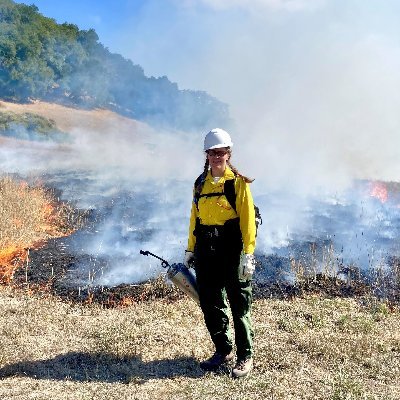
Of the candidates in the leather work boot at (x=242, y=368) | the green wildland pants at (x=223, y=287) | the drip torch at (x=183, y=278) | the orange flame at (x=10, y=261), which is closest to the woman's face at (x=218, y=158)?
the green wildland pants at (x=223, y=287)

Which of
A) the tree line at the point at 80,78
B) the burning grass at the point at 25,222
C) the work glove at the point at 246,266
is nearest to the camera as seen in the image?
the work glove at the point at 246,266

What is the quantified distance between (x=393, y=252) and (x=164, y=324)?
707 centimetres

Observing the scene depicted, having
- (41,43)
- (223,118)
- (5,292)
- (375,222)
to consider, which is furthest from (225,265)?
(223,118)

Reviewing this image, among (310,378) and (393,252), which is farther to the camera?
(393,252)

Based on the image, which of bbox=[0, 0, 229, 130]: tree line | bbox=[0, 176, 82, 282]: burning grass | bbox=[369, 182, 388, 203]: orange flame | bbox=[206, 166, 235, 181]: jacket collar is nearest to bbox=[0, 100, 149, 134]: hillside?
bbox=[0, 0, 229, 130]: tree line

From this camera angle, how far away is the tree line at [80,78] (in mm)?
36812

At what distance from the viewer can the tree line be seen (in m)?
36.8

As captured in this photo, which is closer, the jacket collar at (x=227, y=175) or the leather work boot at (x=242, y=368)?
the jacket collar at (x=227, y=175)

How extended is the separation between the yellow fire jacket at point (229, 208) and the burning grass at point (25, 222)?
4.94 metres

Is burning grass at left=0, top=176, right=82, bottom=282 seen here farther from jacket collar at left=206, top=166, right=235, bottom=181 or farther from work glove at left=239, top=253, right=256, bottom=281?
work glove at left=239, top=253, right=256, bottom=281

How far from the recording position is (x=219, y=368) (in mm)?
4520

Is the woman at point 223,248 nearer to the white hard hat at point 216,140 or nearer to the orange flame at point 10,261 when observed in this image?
the white hard hat at point 216,140

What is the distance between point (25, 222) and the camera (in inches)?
424

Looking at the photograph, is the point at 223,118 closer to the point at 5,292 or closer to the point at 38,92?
the point at 38,92
